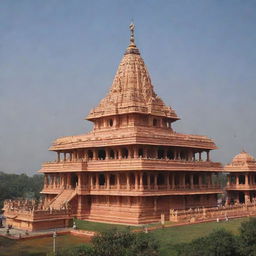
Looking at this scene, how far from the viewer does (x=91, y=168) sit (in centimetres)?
Result: 3812

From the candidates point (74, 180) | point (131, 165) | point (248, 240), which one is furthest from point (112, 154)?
point (248, 240)

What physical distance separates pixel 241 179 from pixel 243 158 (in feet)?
10.5

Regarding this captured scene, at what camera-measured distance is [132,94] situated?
4247 cm

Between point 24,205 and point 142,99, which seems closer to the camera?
point 24,205

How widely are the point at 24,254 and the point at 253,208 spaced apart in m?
27.0

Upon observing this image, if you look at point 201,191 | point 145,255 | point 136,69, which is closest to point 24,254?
point 145,255

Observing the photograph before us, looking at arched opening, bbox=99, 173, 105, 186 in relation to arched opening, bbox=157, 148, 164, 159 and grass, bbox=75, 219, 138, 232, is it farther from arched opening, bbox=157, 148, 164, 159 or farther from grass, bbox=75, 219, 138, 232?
arched opening, bbox=157, 148, 164, 159

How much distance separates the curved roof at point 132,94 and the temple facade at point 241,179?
13.0 meters

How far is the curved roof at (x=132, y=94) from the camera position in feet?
138

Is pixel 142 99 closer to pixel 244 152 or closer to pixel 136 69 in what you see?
pixel 136 69

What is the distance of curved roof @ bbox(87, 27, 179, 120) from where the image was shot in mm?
42094

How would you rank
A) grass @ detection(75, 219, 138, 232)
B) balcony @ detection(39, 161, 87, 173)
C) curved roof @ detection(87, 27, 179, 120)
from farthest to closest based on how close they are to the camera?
1. curved roof @ detection(87, 27, 179, 120)
2. balcony @ detection(39, 161, 87, 173)
3. grass @ detection(75, 219, 138, 232)

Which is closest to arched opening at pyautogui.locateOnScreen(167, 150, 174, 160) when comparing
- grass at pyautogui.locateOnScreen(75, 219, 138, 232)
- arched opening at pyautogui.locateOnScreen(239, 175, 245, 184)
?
grass at pyautogui.locateOnScreen(75, 219, 138, 232)

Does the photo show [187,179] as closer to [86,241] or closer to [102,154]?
[102,154]
